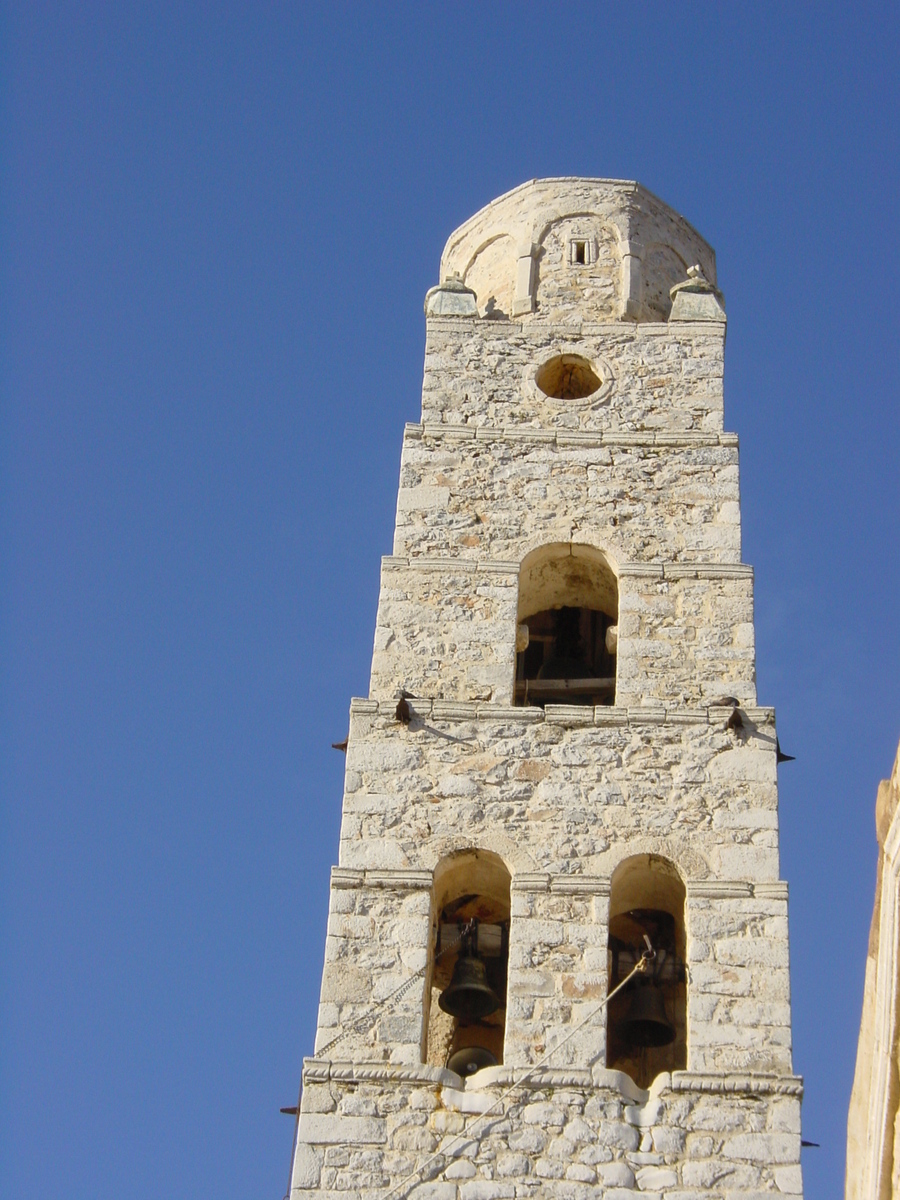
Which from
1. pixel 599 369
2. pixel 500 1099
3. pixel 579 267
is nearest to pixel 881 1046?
pixel 500 1099

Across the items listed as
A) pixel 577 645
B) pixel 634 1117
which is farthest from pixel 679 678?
pixel 634 1117

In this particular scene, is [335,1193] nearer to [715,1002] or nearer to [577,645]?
[715,1002]

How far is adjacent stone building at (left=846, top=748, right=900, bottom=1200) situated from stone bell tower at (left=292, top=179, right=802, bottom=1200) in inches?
22.0

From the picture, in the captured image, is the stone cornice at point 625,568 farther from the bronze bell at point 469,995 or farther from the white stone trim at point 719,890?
the bronze bell at point 469,995

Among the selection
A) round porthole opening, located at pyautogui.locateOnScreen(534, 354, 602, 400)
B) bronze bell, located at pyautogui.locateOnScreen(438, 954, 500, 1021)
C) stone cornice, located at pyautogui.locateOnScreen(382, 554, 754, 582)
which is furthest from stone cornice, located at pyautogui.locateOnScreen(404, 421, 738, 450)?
bronze bell, located at pyautogui.locateOnScreen(438, 954, 500, 1021)

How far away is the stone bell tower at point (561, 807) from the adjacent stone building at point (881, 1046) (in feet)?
1.84

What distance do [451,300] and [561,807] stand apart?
643 centimetres

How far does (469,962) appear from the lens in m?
15.5

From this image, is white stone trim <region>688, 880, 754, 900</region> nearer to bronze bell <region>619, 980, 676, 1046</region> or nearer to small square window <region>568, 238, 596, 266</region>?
bronze bell <region>619, 980, 676, 1046</region>

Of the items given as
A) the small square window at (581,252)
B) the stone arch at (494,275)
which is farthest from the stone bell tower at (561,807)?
the small square window at (581,252)

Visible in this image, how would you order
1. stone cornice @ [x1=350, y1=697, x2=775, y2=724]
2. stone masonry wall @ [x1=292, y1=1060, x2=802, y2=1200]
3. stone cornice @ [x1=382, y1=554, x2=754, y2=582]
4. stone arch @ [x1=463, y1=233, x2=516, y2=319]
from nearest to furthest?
stone masonry wall @ [x1=292, y1=1060, x2=802, y2=1200], stone cornice @ [x1=350, y1=697, x2=775, y2=724], stone cornice @ [x1=382, y1=554, x2=754, y2=582], stone arch @ [x1=463, y1=233, x2=516, y2=319]

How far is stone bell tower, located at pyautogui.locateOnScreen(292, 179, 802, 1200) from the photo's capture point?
14055 millimetres

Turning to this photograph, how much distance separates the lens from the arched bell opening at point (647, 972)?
15.1 metres

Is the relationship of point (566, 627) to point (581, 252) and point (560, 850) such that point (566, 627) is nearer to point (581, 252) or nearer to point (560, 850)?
point (560, 850)
